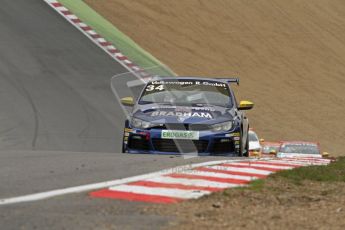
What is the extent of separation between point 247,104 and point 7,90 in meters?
8.83

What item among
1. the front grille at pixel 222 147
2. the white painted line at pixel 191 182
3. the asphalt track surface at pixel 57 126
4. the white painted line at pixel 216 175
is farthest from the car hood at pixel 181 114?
the white painted line at pixel 191 182

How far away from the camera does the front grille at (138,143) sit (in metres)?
13.5

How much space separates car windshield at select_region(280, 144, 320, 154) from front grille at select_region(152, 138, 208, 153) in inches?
372

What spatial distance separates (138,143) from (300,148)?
9984 mm

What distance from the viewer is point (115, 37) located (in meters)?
32.1

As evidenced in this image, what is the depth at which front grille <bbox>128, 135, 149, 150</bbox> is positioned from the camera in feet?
44.1

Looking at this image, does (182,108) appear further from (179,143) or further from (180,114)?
(179,143)

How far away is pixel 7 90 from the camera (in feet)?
70.3

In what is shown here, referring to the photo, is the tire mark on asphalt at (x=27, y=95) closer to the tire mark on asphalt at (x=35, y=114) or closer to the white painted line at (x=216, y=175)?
the tire mark on asphalt at (x=35, y=114)

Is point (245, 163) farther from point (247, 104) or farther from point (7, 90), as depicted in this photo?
point (7, 90)

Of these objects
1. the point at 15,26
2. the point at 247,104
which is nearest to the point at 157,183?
the point at 247,104

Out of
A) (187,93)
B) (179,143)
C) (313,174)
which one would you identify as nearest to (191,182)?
(313,174)

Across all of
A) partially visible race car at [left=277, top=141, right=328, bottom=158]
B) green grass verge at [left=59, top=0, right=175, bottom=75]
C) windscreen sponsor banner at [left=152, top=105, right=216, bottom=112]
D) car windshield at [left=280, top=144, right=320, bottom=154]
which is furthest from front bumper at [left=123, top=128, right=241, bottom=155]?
green grass verge at [left=59, top=0, right=175, bottom=75]

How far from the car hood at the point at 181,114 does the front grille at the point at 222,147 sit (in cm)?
35
